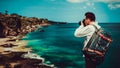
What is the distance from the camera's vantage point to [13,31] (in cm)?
705

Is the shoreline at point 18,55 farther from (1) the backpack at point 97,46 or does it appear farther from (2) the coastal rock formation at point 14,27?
(1) the backpack at point 97,46

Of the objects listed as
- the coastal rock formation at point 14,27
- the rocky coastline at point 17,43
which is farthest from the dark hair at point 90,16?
the coastal rock formation at point 14,27

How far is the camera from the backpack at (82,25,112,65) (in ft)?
9.14

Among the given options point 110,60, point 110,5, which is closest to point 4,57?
point 110,5

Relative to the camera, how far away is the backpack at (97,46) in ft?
9.14

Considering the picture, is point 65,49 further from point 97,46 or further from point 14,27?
point 97,46

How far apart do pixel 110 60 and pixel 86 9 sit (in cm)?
389

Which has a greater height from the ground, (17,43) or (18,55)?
(17,43)

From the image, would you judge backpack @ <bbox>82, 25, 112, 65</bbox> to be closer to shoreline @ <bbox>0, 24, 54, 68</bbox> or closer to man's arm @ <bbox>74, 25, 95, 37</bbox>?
man's arm @ <bbox>74, 25, 95, 37</bbox>

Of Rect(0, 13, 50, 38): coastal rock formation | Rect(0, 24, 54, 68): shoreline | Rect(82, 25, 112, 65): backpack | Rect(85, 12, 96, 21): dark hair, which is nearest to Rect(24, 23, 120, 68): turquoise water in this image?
Rect(0, 13, 50, 38): coastal rock formation

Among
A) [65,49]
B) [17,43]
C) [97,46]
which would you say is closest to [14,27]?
[17,43]

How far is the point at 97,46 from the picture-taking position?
2.87m

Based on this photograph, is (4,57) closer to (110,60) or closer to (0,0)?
(0,0)

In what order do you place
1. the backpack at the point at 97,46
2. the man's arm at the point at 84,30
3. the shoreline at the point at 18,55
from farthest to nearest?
the shoreline at the point at 18,55
the man's arm at the point at 84,30
the backpack at the point at 97,46
